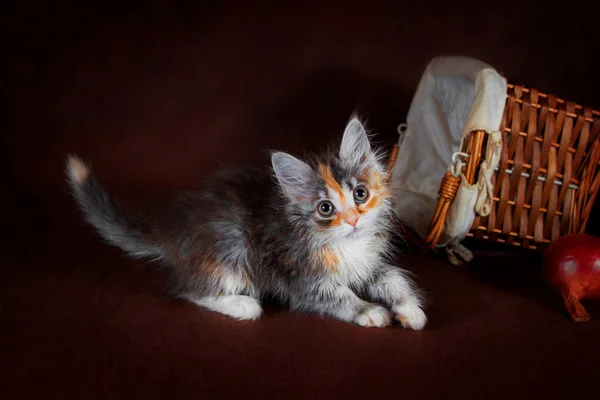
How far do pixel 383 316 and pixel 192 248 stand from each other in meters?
0.55

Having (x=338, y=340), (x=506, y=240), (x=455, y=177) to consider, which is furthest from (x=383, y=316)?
(x=506, y=240)

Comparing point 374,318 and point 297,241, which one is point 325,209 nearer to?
point 297,241

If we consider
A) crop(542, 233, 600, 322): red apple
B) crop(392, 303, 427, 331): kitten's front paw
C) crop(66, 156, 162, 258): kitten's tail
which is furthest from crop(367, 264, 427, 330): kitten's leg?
crop(66, 156, 162, 258): kitten's tail

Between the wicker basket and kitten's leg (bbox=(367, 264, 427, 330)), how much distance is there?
25cm

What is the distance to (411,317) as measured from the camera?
Result: 1.62m

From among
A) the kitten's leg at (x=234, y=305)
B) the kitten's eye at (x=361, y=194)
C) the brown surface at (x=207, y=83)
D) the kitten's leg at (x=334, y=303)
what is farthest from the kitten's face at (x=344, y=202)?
the brown surface at (x=207, y=83)

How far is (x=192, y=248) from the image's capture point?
1.75 meters

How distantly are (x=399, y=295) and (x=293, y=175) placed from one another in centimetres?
43

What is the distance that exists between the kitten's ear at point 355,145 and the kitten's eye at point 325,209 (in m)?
0.15

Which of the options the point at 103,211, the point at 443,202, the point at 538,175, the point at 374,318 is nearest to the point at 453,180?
the point at 443,202

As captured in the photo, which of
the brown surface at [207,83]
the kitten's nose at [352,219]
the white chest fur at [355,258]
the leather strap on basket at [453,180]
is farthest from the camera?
the brown surface at [207,83]

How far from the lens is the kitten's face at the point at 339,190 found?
5.31 feet

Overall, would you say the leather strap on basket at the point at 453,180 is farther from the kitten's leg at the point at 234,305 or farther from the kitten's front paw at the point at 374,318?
the kitten's leg at the point at 234,305

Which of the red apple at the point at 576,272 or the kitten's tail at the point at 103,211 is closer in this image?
the red apple at the point at 576,272
